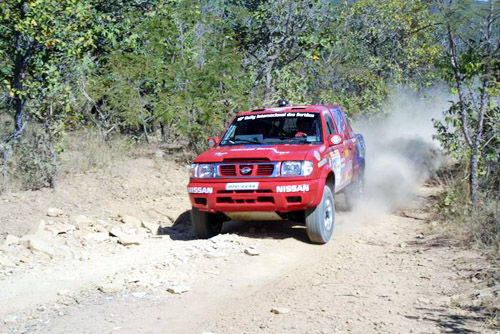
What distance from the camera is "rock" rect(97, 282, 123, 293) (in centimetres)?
638

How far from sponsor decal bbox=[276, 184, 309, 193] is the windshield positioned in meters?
1.07

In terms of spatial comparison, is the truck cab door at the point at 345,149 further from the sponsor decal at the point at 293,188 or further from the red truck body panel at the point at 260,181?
the sponsor decal at the point at 293,188

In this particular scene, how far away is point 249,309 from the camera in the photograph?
5730 millimetres

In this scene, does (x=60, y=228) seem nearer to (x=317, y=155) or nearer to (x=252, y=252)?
(x=252, y=252)

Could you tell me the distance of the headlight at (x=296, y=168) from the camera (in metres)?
7.92

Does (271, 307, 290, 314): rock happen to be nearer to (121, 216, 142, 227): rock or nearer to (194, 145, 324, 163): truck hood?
(194, 145, 324, 163): truck hood

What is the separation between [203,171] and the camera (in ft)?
27.5

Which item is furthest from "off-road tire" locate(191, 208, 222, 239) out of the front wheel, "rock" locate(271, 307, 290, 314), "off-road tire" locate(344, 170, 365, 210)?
"rock" locate(271, 307, 290, 314)

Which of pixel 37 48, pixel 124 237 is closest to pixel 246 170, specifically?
pixel 124 237

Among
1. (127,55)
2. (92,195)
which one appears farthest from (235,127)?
(127,55)

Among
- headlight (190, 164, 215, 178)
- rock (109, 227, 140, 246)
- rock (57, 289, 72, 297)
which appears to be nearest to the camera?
rock (57, 289, 72, 297)

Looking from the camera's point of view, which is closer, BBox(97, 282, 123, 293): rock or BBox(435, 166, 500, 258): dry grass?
BBox(97, 282, 123, 293): rock

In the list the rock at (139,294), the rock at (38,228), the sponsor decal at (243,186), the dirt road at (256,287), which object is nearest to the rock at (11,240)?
the rock at (38,228)

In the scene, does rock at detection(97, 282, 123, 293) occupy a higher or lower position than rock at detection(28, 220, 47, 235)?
lower
